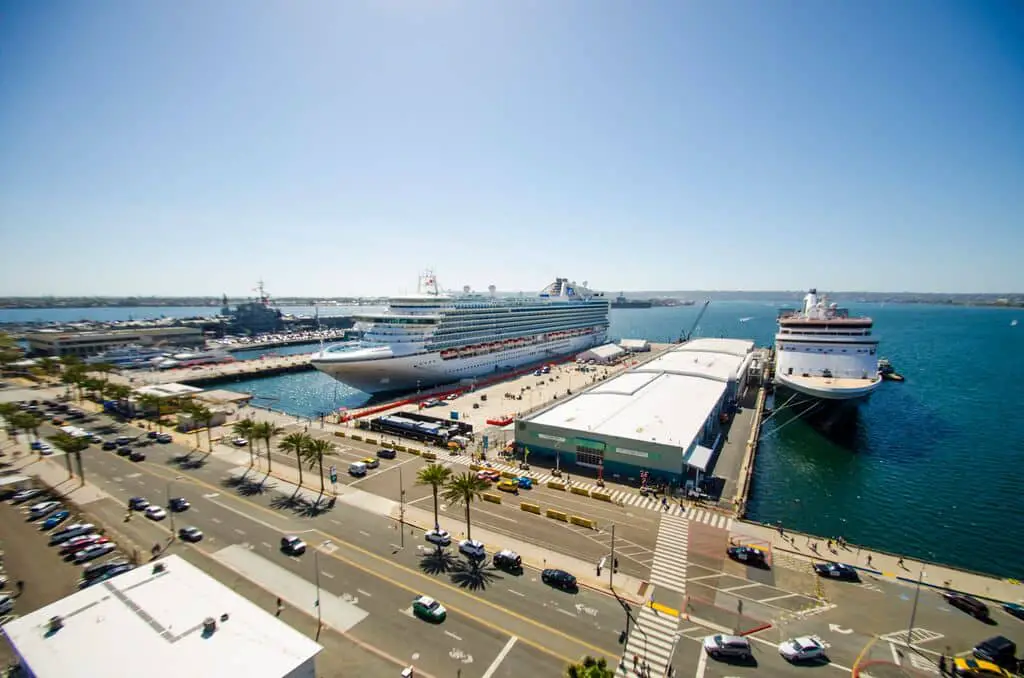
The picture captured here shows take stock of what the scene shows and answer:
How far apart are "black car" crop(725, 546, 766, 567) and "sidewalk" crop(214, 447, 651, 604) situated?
8159 mm

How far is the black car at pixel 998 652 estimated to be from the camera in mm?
21562

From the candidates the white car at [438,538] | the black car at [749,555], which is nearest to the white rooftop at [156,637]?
the white car at [438,538]

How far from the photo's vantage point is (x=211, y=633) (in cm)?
1980

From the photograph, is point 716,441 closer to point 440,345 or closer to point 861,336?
point 861,336

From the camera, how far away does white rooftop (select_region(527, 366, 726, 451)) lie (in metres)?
49.1

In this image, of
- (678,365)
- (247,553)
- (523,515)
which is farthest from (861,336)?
(247,553)

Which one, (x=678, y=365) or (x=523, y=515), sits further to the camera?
(x=678, y=365)

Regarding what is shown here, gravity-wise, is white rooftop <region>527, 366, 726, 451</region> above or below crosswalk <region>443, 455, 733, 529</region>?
above

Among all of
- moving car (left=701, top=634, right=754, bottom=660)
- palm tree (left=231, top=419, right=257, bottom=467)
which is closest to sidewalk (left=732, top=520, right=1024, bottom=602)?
moving car (left=701, top=634, right=754, bottom=660)

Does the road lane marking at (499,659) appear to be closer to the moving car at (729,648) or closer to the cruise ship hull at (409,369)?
the moving car at (729,648)

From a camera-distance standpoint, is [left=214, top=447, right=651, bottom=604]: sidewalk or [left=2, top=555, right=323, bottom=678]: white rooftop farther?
[left=214, top=447, right=651, bottom=604]: sidewalk

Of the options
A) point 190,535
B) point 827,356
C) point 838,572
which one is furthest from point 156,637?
point 827,356

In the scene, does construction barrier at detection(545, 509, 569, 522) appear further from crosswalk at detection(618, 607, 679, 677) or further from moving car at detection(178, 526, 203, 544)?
moving car at detection(178, 526, 203, 544)

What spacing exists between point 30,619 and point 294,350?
144 m
